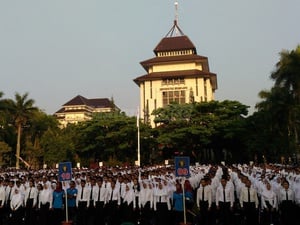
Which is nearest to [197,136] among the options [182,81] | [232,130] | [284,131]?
[232,130]

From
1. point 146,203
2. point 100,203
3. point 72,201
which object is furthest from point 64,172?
point 146,203

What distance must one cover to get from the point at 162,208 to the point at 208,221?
143cm

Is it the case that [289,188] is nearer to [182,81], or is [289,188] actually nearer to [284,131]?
[284,131]

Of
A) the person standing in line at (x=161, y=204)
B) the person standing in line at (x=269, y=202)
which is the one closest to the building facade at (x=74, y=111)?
the person standing in line at (x=161, y=204)

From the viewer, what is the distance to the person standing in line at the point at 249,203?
11.2 metres

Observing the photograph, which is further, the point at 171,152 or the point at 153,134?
the point at 171,152

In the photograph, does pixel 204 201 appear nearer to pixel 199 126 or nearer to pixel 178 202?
pixel 178 202

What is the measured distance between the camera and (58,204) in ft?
38.7

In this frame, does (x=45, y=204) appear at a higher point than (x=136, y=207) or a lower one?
higher

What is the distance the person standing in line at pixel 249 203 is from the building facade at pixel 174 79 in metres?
43.3

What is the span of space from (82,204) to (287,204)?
20.4 feet

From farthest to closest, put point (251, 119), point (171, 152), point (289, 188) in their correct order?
point (171, 152), point (251, 119), point (289, 188)

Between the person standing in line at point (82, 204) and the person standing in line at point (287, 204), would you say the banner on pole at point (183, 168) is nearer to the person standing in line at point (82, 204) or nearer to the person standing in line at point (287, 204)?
the person standing in line at point (287, 204)

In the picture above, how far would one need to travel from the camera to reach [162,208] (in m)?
11.8
